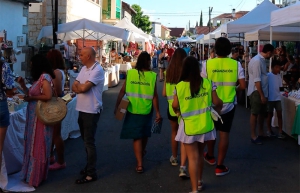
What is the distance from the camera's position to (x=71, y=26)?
530 inches

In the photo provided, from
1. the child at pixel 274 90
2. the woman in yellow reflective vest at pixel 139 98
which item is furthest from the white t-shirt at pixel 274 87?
the woman in yellow reflective vest at pixel 139 98

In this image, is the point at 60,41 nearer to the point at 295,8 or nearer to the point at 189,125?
the point at 295,8

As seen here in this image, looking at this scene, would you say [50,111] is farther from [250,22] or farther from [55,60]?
[250,22]

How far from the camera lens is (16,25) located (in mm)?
11406

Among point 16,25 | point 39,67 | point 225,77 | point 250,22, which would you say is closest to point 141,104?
point 225,77

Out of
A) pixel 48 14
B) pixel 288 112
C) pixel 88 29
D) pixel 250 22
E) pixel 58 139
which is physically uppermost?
pixel 48 14

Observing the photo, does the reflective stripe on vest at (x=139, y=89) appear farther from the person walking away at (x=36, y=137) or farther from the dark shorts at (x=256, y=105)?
the dark shorts at (x=256, y=105)

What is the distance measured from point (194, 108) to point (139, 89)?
1263mm

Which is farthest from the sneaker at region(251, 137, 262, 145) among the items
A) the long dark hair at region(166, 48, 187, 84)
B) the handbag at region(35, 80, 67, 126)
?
the handbag at region(35, 80, 67, 126)

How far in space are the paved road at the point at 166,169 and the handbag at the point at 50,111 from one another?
0.86 meters

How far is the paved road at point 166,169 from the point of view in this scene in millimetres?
5395

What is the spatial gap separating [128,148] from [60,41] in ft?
30.3

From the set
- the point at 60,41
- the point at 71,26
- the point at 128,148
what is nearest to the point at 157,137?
the point at 128,148

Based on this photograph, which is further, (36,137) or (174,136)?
(174,136)
